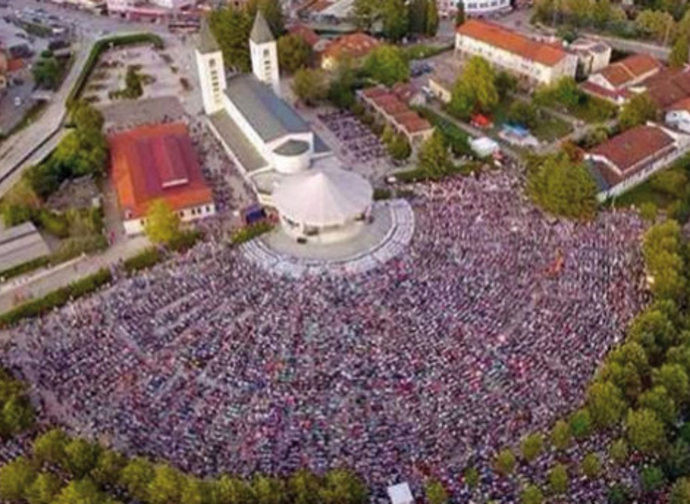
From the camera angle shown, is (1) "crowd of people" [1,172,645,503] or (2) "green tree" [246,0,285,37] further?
(2) "green tree" [246,0,285,37]

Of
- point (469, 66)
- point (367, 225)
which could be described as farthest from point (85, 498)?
point (469, 66)

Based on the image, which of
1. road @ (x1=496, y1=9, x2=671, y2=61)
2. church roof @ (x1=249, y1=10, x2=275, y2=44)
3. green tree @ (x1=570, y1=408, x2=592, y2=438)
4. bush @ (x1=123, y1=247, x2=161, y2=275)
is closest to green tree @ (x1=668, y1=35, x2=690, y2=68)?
road @ (x1=496, y1=9, x2=671, y2=61)

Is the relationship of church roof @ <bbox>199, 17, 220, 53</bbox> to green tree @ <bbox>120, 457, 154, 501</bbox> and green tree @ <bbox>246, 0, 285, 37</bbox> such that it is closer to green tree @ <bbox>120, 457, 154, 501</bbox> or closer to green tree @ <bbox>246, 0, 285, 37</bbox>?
green tree @ <bbox>246, 0, 285, 37</bbox>

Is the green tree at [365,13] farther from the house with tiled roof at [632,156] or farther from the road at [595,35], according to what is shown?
the house with tiled roof at [632,156]

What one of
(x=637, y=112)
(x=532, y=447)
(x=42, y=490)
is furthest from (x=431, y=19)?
(x=42, y=490)

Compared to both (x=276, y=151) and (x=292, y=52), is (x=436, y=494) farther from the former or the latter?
(x=292, y=52)

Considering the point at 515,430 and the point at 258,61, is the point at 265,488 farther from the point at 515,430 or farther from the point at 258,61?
the point at 258,61
